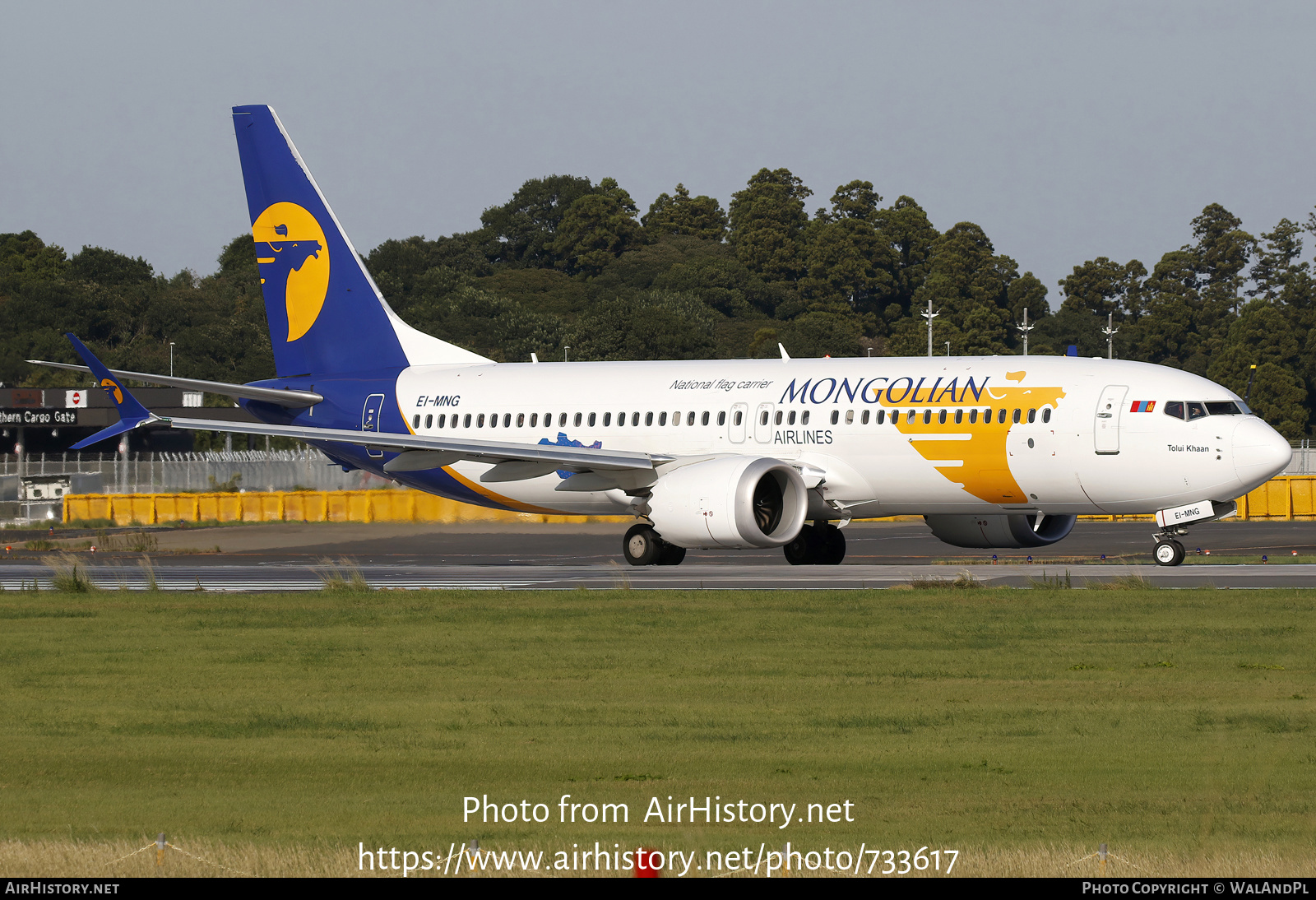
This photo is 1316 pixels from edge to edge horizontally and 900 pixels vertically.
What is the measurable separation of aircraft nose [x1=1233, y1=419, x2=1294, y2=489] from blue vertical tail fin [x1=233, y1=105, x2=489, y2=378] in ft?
54.0

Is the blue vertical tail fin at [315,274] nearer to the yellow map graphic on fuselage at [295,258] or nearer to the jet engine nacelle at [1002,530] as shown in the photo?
the yellow map graphic on fuselage at [295,258]

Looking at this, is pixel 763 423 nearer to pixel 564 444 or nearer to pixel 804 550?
pixel 804 550

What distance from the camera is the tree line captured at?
363ft

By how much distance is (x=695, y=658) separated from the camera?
669 inches

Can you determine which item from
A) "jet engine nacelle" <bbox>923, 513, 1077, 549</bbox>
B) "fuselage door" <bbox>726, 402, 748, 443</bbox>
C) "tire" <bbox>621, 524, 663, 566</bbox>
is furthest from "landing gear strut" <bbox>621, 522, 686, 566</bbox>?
"jet engine nacelle" <bbox>923, 513, 1077, 549</bbox>

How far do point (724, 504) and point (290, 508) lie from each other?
88.3 feet

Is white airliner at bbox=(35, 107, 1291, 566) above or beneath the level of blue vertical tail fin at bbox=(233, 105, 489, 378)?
beneath

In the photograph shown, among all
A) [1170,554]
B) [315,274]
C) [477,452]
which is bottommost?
[1170,554]

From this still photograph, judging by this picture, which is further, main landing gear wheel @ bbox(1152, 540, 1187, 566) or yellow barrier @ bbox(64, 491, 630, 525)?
yellow barrier @ bbox(64, 491, 630, 525)

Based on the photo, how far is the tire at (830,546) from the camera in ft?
106

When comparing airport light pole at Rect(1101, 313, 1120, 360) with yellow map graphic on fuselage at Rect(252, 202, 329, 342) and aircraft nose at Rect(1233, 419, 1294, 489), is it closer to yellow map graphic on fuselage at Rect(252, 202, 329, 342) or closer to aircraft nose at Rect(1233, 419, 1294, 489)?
yellow map graphic on fuselage at Rect(252, 202, 329, 342)

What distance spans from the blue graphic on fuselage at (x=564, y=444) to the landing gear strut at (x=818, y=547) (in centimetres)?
417

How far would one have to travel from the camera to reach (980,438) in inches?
1141

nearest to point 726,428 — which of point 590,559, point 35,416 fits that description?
point 590,559
